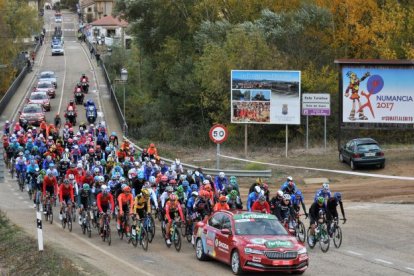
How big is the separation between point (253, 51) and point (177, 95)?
561 inches

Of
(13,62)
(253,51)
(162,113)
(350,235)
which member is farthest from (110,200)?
(13,62)

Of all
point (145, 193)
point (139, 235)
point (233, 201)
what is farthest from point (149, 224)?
Answer: point (233, 201)

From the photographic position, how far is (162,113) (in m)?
69.0

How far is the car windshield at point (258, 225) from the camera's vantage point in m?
21.1

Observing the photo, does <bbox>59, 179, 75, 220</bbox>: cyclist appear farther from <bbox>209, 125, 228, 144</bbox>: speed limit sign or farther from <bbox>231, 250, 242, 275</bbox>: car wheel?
<bbox>209, 125, 228, 144</bbox>: speed limit sign

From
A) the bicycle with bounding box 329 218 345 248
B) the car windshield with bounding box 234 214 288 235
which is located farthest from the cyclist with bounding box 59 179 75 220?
the bicycle with bounding box 329 218 345 248

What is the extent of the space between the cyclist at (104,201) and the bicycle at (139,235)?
1.43 meters

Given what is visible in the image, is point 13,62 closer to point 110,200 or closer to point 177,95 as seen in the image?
point 177,95

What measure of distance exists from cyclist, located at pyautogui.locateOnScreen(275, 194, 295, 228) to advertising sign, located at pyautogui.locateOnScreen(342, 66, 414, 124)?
19.9 m

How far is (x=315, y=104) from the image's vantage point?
45188 mm

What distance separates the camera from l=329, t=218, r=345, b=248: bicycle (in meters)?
24.1

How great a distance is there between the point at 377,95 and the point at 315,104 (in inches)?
126

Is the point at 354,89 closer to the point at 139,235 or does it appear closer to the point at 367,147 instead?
the point at 367,147

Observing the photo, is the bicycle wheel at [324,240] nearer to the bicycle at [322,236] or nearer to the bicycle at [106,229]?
the bicycle at [322,236]
